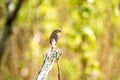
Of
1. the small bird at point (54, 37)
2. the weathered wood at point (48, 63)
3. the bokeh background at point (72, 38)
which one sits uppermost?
the bokeh background at point (72, 38)

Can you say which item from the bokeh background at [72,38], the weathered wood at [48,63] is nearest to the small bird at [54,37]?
the weathered wood at [48,63]

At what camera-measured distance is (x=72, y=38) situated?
4.45 m

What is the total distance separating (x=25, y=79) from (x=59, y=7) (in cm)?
153

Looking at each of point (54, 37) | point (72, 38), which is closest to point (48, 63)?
point (54, 37)

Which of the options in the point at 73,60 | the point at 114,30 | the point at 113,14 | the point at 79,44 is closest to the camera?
the point at 113,14

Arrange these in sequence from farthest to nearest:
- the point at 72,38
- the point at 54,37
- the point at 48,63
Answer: the point at 72,38 < the point at 54,37 < the point at 48,63

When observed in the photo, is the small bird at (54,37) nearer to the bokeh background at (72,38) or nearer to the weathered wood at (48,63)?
the weathered wood at (48,63)

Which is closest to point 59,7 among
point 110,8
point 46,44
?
point 46,44

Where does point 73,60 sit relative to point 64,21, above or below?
below

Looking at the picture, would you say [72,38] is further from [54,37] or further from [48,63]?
[48,63]

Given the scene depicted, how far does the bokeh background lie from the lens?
445 cm

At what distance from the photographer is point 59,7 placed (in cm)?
693

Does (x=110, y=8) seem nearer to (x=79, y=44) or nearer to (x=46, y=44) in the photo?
(x=79, y=44)

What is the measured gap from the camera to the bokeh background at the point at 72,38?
14.6 feet
